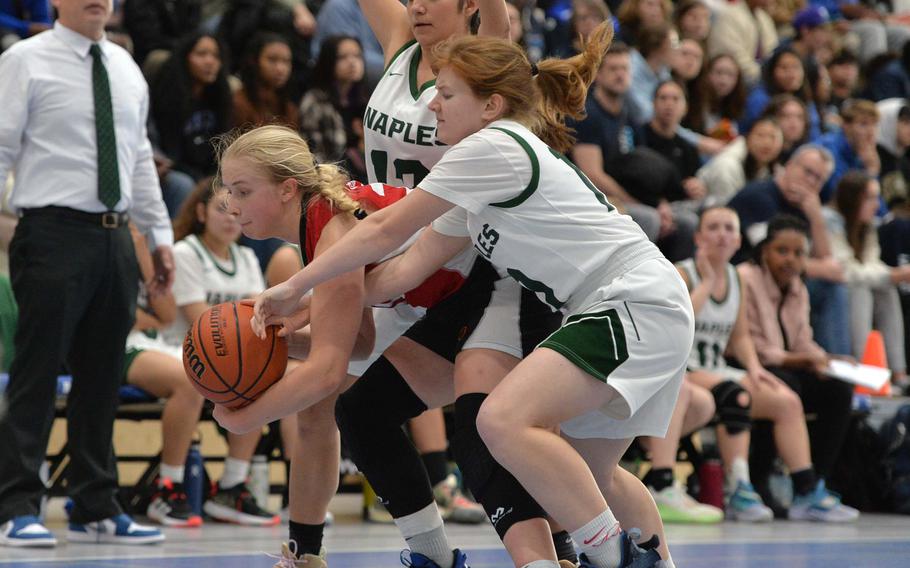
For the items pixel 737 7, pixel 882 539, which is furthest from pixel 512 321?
pixel 737 7

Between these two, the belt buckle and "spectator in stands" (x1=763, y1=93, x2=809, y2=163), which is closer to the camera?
the belt buckle

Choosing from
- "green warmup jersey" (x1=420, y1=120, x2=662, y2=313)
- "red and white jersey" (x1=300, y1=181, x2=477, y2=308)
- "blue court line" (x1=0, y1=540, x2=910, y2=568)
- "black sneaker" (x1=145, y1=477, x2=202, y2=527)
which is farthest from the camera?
"black sneaker" (x1=145, y1=477, x2=202, y2=527)

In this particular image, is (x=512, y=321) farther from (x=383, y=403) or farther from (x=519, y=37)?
(x=519, y=37)

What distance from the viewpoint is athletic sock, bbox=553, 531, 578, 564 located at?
3.90 meters

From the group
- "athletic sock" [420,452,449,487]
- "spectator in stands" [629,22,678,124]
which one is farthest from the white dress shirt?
"spectator in stands" [629,22,678,124]

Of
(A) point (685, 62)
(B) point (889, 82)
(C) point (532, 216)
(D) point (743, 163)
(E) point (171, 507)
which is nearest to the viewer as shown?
(C) point (532, 216)

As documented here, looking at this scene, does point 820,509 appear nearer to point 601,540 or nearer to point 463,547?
point 463,547

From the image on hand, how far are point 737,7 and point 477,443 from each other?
34.2 ft

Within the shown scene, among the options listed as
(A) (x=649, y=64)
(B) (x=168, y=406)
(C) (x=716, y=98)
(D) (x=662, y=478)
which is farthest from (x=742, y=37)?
(B) (x=168, y=406)

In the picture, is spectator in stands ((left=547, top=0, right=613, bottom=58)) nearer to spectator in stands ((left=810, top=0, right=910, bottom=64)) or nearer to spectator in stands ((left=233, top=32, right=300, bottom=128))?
spectator in stands ((left=233, top=32, right=300, bottom=128))

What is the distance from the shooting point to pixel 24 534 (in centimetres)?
514

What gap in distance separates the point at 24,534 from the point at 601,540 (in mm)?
2750

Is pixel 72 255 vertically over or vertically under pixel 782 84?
over

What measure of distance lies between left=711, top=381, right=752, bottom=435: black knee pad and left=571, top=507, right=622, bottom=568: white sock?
4.39 m
